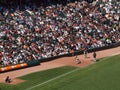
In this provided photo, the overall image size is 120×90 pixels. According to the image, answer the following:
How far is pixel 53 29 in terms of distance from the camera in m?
48.9

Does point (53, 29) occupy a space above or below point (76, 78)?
above

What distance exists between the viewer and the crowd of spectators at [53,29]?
4416cm

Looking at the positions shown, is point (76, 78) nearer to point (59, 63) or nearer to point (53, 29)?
point (59, 63)

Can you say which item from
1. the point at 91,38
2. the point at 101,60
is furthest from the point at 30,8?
the point at 101,60

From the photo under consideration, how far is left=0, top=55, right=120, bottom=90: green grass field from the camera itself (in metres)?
34.3

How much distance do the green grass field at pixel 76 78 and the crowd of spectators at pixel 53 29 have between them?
14.4ft

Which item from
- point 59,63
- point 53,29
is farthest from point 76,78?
point 53,29

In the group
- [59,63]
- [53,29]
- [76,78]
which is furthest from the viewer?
[53,29]

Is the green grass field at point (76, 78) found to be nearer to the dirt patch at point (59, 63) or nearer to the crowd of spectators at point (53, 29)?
the dirt patch at point (59, 63)

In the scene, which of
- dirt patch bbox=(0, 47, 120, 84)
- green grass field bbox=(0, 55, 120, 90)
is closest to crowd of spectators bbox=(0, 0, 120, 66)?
dirt patch bbox=(0, 47, 120, 84)

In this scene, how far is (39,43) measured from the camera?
46031 millimetres

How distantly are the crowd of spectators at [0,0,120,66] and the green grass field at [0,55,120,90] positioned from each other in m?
4.40

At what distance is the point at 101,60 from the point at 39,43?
7.61 meters

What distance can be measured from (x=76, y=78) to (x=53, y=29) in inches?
515
